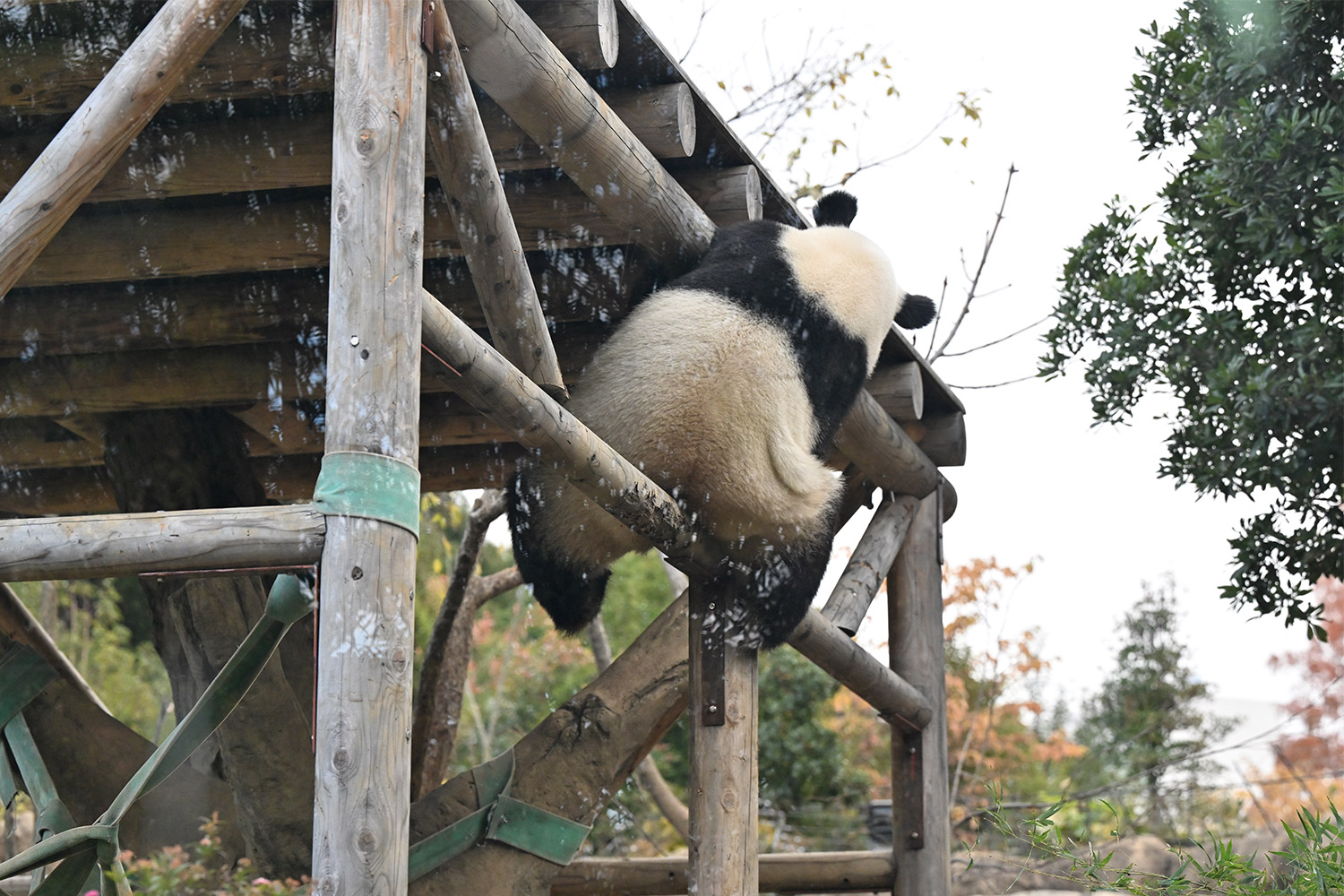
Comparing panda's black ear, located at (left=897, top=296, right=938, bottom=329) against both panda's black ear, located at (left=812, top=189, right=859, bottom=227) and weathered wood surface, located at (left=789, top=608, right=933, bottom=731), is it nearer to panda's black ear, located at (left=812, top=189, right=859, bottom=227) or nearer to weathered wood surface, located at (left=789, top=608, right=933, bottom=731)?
panda's black ear, located at (left=812, top=189, right=859, bottom=227)

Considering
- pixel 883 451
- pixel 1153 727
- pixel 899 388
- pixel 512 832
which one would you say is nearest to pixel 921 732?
pixel 883 451

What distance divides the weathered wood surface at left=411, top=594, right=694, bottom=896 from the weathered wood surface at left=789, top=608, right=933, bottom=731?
1.42ft

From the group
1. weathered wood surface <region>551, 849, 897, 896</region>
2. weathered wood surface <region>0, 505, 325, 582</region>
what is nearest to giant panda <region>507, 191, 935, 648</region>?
weathered wood surface <region>0, 505, 325, 582</region>

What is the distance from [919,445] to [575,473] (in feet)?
9.57

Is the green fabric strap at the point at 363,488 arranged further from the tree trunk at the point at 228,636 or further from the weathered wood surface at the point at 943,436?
the weathered wood surface at the point at 943,436

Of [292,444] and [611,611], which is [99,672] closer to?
[611,611]

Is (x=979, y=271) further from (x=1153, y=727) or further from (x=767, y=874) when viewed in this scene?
(x=1153, y=727)

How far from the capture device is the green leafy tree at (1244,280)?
468cm

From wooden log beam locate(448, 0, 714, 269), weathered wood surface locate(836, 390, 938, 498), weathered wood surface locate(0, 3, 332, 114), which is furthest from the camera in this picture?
weathered wood surface locate(836, 390, 938, 498)

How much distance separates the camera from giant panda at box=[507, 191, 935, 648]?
307 cm

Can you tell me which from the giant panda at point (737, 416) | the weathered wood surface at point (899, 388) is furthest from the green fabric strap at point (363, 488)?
the weathered wood surface at point (899, 388)

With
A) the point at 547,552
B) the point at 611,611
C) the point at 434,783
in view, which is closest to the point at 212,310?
the point at 547,552

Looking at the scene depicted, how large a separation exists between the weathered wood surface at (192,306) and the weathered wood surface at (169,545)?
1.94m

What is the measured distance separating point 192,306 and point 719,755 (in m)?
2.11
